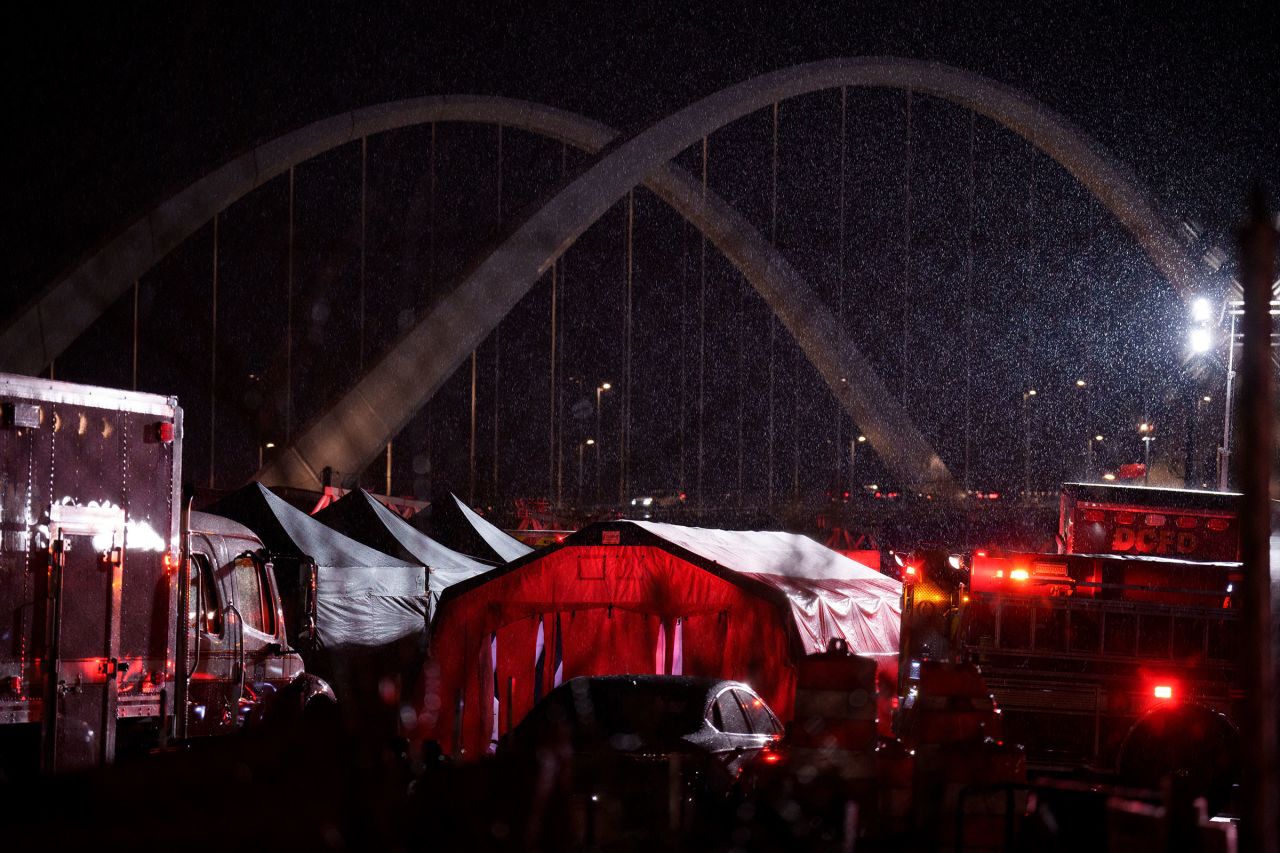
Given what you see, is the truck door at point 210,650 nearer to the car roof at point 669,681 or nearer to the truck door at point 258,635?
the truck door at point 258,635

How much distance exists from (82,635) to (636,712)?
438 centimetres

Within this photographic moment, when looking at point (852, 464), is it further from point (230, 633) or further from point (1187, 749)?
point (230, 633)

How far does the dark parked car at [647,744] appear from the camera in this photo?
31.6 feet

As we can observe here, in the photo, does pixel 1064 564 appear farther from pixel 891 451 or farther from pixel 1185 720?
pixel 891 451

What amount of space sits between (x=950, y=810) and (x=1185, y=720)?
4.62 m

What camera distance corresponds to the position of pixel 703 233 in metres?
57.2

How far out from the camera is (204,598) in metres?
13.7

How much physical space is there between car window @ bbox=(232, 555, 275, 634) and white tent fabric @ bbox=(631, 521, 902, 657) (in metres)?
4.23

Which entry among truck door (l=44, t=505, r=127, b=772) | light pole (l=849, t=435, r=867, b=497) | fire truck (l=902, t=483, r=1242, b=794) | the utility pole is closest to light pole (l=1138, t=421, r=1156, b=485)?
light pole (l=849, t=435, r=867, b=497)

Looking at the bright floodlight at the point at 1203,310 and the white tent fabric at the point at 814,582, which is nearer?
the white tent fabric at the point at 814,582

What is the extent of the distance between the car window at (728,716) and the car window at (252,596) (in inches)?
223

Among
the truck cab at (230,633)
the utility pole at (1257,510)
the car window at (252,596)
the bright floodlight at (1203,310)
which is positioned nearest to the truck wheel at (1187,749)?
the utility pole at (1257,510)

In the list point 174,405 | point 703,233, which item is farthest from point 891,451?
point 174,405

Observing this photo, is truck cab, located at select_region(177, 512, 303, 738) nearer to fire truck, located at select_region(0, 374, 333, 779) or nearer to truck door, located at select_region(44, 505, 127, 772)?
fire truck, located at select_region(0, 374, 333, 779)
